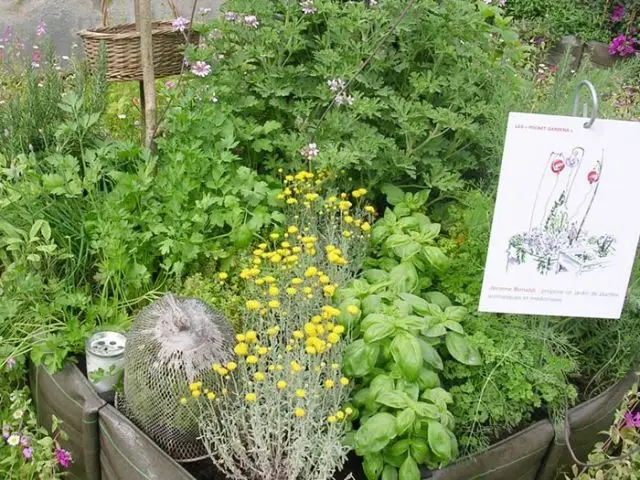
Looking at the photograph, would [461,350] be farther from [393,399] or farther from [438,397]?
[393,399]

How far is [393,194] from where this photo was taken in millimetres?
A: 2967

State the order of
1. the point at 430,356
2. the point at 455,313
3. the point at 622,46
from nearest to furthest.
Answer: the point at 430,356 < the point at 455,313 < the point at 622,46

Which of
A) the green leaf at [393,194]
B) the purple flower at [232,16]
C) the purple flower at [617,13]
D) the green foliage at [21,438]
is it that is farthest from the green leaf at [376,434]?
the purple flower at [617,13]

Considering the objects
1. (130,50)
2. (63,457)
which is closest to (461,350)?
(63,457)

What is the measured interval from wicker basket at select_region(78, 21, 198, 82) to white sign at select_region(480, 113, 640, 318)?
168cm

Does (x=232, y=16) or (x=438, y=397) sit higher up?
(x=232, y=16)

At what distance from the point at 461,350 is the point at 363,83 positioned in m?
1.26

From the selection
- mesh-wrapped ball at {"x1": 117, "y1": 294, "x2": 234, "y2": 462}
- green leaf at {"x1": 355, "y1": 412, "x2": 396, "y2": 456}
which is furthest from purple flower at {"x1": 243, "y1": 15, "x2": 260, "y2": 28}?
green leaf at {"x1": 355, "y1": 412, "x2": 396, "y2": 456}

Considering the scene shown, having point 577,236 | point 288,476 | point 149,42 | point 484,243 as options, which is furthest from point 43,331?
point 577,236

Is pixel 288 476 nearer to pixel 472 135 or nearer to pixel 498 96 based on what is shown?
pixel 472 135

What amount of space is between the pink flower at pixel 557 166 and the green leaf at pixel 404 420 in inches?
30.6

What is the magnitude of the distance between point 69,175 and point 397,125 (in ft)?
4.45

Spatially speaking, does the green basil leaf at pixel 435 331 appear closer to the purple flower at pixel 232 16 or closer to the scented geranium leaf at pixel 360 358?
the scented geranium leaf at pixel 360 358

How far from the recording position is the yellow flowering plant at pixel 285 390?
1939mm
